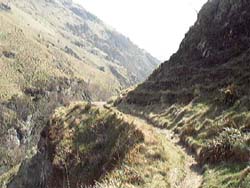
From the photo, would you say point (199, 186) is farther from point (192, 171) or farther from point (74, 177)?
point (74, 177)

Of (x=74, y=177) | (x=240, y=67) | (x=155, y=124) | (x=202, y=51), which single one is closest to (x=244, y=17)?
(x=202, y=51)

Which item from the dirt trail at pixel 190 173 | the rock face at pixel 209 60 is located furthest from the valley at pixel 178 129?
the rock face at pixel 209 60

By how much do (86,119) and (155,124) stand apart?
8174 mm

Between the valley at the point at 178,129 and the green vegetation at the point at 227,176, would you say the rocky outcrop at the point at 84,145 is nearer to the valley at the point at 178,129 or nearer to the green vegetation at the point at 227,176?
the valley at the point at 178,129

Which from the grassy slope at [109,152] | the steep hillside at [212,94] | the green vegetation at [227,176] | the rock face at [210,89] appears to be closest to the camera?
the green vegetation at [227,176]

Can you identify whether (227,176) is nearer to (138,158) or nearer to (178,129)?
(138,158)

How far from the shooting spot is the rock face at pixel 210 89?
94.2 ft

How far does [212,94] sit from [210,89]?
313 centimetres

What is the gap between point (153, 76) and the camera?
273 ft

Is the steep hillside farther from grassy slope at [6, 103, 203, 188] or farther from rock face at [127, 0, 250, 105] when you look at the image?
grassy slope at [6, 103, 203, 188]

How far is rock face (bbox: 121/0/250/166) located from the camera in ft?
94.2

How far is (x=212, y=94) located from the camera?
46.1 m

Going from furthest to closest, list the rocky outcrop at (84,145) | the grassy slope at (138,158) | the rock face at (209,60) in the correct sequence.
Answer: the rock face at (209,60) → the rocky outcrop at (84,145) → the grassy slope at (138,158)

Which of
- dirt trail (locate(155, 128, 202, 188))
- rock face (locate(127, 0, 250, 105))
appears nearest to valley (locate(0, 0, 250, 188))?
dirt trail (locate(155, 128, 202, 188))
